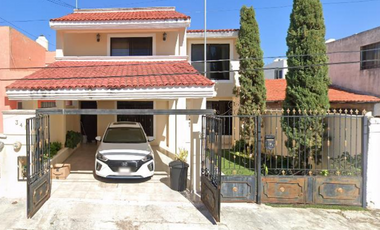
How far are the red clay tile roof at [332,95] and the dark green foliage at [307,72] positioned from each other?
3.26m

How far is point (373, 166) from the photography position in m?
5.49

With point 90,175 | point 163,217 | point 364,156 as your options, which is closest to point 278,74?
point 364,156

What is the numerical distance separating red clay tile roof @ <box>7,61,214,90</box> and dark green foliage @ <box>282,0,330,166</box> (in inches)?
142

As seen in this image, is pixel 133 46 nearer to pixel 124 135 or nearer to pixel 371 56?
pixel 124 135

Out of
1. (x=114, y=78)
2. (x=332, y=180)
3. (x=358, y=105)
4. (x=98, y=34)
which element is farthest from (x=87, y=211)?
(x=358, y=105)

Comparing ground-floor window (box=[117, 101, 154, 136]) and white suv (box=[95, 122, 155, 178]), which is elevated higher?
ground-floor window (box=[117, 101, 154, 136])

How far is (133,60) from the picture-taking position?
9680 millimetres

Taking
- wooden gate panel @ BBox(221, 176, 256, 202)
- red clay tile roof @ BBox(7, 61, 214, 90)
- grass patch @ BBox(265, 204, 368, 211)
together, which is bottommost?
grass patch @ BBox(265, 204, 368, 211)

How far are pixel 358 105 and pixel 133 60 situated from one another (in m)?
10.0

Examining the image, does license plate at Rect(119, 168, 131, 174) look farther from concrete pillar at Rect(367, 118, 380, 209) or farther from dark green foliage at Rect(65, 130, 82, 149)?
concrete pillar at Rect(367, 118, 380, 209)

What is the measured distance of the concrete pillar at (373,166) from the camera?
17.7 feet

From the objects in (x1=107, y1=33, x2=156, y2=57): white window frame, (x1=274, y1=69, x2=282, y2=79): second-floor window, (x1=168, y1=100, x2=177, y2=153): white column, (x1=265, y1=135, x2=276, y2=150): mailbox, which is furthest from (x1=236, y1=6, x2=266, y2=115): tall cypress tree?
(x1=274, y1=69, x2=282, y2=79): second-floor window

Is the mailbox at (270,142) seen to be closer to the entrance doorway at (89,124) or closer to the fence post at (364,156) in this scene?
the fence post at (364,156)

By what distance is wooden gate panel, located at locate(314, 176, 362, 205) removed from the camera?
5.59m
